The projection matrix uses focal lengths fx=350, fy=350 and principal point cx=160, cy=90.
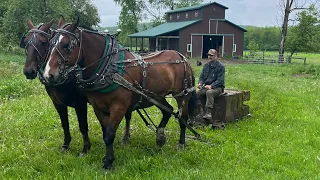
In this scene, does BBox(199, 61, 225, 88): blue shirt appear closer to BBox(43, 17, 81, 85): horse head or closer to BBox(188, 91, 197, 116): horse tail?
BBox(188, 91, 197, 116): horse tail

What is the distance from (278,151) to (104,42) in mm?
3755

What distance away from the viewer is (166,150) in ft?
21.9

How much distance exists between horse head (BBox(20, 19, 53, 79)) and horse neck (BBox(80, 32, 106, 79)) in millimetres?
665

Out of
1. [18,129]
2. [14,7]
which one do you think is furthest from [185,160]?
[14,7]

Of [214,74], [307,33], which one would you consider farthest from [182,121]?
[307,33]

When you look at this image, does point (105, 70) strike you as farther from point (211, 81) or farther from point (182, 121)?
point (211, 81)

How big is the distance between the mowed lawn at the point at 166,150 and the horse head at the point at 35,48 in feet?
5.06

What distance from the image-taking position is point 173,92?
6.80m

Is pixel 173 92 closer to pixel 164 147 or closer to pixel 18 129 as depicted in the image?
pixel 164 147

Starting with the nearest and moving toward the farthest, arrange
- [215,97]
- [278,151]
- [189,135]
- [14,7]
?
[278,151] < [189,135] < [215,97] < [14,7]

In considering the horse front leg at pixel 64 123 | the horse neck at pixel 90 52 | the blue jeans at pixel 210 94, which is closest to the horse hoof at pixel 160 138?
the horse front leg at pixel 64 123

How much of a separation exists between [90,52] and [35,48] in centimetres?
84

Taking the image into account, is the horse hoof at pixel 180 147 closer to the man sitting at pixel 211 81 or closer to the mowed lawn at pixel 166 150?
the mowed lawn at pixel 166 150

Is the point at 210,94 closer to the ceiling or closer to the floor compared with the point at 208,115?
closer to the ceiling
